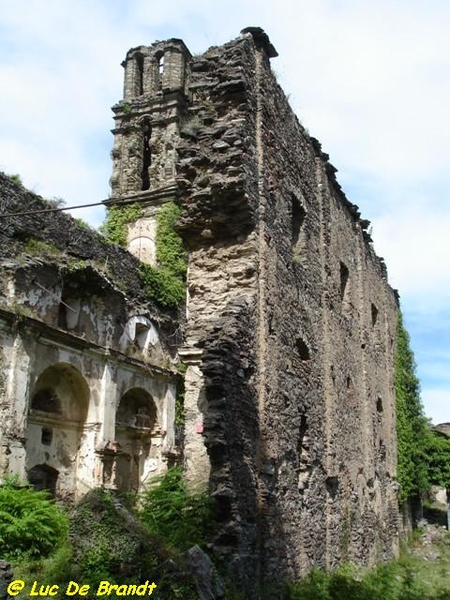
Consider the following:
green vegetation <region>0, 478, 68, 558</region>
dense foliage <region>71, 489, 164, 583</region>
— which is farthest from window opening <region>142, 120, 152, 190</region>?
dense foliage <region>71, 489, 164, 583</region>

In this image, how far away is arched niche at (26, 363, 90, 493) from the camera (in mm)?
15742

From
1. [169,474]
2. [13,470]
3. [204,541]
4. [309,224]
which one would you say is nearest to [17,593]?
[204,541]

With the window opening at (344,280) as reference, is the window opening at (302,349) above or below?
below

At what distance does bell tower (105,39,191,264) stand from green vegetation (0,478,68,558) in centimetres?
2036

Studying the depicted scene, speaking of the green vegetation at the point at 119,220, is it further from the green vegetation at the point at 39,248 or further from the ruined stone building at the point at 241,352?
the green vegetation at the point at 39,248

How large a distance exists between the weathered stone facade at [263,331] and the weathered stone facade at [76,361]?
659 cm

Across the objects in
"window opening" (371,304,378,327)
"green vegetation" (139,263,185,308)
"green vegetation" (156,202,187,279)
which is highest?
"green vegetation" (156,202,187,279)

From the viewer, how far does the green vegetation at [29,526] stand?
274 inches

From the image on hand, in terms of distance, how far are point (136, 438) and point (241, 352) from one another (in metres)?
12.4

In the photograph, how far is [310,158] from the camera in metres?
12.1

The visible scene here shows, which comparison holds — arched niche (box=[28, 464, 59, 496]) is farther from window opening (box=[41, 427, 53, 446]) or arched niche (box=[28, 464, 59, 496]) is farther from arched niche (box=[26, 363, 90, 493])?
window opening (box=[41, 427, 53, 446])

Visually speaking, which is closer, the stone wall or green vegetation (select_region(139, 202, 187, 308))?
the stone wall

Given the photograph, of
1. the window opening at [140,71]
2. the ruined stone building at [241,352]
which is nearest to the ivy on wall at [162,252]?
the ruined stone building at [241,352]

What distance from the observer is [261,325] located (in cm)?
851
